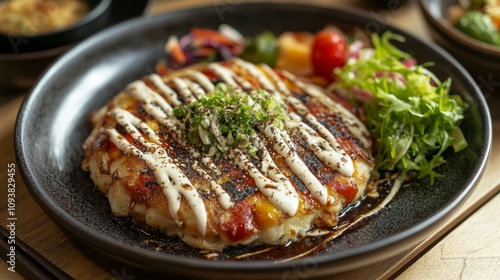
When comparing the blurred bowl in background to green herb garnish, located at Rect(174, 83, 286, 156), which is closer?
green herb garnish, located at Rect(174, 83, 286, 156)

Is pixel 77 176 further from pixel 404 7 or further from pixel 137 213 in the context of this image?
pixel 404 7

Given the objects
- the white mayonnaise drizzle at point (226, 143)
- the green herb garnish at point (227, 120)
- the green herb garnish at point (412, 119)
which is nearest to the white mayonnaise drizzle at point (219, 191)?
the white mayonnaise drizzle at point (226, 143)

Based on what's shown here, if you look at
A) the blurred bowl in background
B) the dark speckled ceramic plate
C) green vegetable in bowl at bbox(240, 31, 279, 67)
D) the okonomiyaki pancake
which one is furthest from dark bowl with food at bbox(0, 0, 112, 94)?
green vegetable in bowl at bbox(240, 31, 279, 67)

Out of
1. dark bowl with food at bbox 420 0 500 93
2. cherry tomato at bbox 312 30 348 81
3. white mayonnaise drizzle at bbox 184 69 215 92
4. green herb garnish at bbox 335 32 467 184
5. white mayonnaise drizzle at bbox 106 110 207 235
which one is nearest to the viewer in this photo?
white mayonnaise drizzle at bbox 106 110 207 235

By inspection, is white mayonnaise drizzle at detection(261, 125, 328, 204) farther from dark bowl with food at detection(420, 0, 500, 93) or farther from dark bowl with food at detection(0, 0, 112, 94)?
dark bowl with food at detection(0, 0, 112, 94)

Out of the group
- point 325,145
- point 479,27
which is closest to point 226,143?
point 325,145

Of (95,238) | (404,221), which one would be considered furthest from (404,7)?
(95,238)

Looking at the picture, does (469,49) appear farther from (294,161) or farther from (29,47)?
(29,47)
